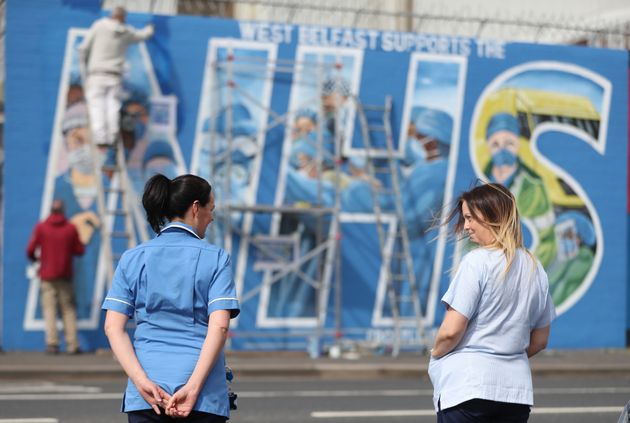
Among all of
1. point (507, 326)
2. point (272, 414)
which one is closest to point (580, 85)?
point (272, 414)

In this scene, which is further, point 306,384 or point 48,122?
point 48,122

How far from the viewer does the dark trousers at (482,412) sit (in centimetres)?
425

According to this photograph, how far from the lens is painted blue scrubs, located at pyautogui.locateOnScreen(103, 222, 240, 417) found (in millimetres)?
4078

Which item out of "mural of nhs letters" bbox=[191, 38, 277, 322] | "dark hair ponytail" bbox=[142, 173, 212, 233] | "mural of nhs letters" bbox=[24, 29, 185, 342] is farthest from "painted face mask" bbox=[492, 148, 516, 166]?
"dark hair ponytail" bbox=[142, 173, 212, 233]

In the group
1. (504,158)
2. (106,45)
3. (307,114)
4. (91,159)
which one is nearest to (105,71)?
(106,45)

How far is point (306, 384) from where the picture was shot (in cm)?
1242

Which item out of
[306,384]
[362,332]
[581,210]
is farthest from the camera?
[581,210]

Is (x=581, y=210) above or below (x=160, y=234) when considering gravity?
above

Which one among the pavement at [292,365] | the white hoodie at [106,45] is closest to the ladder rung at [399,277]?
the pavement at [292,365]

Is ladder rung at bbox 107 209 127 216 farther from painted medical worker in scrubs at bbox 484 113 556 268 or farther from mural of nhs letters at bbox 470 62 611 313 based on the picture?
painted medical worker in scrubs at bbox 484 113 556 268

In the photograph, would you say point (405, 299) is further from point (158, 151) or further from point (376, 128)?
point (158, 151)

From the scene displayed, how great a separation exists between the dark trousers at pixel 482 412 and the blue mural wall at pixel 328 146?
10155 mm

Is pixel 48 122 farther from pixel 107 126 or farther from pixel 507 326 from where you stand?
pixel 507 326

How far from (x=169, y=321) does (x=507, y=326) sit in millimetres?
1319
